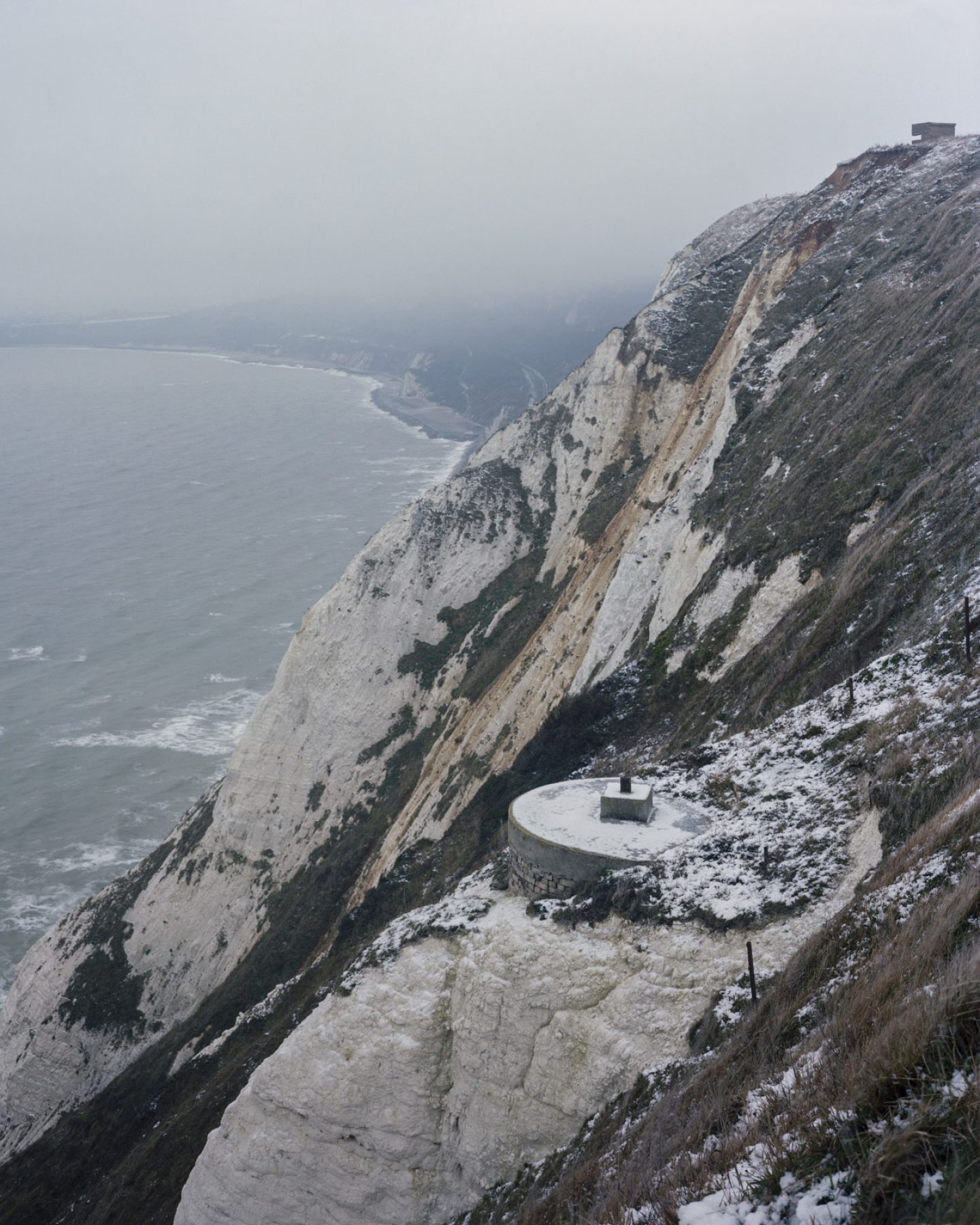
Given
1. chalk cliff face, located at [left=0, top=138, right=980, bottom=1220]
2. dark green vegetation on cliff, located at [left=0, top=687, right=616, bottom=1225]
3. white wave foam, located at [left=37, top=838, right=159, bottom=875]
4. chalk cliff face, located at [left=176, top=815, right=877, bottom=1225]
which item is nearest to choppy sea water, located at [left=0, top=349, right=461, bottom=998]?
white wave foam, located at [left=37, top=838, right=159, bottom=875]

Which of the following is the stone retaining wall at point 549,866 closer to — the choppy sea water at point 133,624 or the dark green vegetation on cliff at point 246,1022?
the dark green vegetation on cliff at point 246,1022

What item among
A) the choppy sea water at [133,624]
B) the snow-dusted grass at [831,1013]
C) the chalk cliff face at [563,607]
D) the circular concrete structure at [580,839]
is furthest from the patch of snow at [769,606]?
the choppy sea water at [133,624]

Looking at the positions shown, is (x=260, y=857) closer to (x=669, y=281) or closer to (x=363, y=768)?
(x=363, y=768)

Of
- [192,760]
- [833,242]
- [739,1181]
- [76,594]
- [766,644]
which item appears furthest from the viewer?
[76,594]

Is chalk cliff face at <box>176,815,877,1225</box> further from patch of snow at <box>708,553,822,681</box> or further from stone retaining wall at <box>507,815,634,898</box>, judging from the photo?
patch of snow at <box>708,553,822,681</box>

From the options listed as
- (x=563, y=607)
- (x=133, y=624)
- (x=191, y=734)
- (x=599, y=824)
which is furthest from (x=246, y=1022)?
(x=133, y=624)

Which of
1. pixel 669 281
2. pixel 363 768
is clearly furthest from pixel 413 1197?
pixel 669 281
